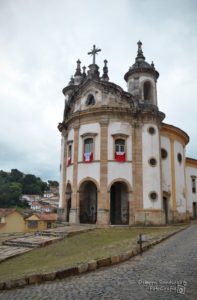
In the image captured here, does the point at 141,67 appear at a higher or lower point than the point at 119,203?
higher

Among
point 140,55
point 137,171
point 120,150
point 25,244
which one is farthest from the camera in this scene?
point 140,55

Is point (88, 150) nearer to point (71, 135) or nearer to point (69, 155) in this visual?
point (69, 155)

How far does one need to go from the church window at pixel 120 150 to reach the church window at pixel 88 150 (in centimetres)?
219

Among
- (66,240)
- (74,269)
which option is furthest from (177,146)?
(74,269)

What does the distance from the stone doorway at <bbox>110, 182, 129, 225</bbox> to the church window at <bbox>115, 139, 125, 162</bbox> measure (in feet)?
7.17

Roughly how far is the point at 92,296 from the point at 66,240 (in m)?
10.7

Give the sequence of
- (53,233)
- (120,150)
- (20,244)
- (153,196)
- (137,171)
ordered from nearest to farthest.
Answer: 1. (20,244)
2. (53,233)
3. (153,196)
4. (137,171)
5. (120,150)

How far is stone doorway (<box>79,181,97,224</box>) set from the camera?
26.4 metres

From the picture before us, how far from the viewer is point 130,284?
7500 millimetres

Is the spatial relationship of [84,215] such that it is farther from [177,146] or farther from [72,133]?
[177,146]

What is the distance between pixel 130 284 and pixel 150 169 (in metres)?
18.5

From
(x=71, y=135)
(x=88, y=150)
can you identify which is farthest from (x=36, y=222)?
(x=88, y=150)

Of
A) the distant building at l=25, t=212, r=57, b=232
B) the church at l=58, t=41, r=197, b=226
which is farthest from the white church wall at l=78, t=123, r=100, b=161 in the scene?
the distant building at l=25, t=212, r=57, b=232

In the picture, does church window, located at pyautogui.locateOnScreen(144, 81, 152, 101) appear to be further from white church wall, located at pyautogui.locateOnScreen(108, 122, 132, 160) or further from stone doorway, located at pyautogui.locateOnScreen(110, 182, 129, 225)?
stone doorway, located at pyautogui.locateOnScreen(110, 182, 129, 225)
